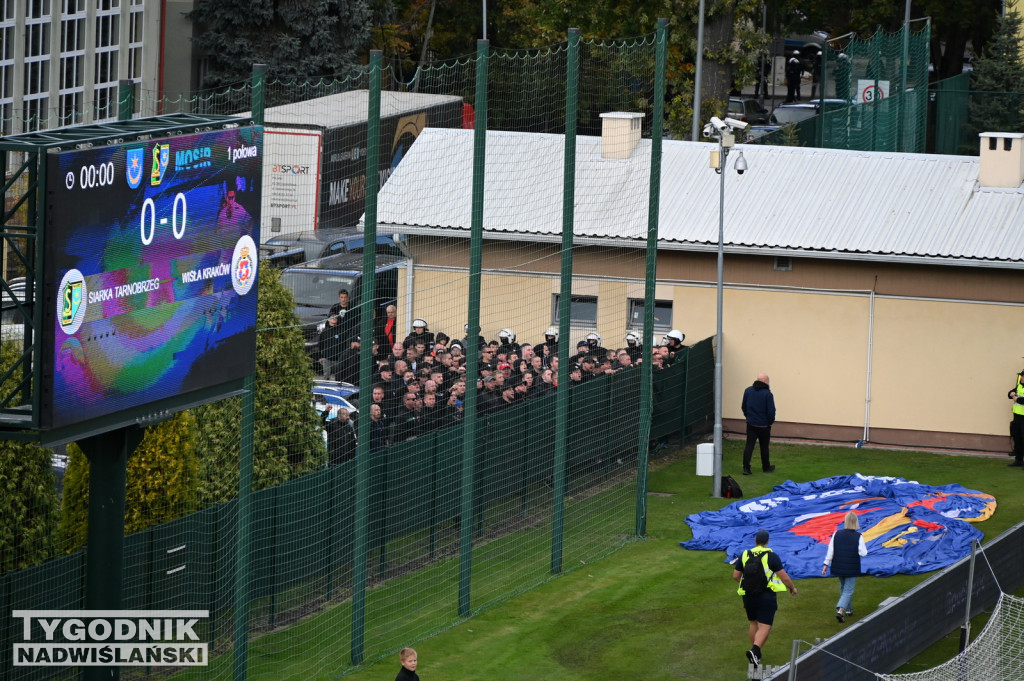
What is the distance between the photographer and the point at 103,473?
11.7m

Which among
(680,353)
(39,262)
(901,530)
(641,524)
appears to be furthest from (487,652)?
(680,353)

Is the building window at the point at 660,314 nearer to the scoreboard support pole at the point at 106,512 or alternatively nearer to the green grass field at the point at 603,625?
the green grass field at the point at 603,625

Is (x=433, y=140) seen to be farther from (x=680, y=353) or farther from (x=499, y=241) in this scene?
(x=680, y=353)

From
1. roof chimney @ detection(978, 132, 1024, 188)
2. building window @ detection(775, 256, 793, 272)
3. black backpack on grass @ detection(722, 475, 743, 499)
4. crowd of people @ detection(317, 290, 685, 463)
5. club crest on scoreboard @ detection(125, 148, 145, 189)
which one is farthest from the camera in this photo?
roof chimney @ detection(978, 132, 1024, 188)

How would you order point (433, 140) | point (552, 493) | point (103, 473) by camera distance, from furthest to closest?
point (552, 493) → point (433, 140) → point (103, 473)

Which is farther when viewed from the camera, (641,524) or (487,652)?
(641,524)

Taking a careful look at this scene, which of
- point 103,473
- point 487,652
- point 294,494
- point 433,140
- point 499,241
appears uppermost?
point 433,140

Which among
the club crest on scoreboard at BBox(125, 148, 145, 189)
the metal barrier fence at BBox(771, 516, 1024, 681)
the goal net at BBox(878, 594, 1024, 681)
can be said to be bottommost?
the goal net at BBox(878, 594, 1024, 681)

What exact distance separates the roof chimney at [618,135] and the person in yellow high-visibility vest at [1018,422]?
22.5ft

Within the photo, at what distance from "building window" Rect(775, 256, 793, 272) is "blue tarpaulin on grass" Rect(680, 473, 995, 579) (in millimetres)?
4445

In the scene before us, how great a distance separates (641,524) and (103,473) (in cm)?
1037

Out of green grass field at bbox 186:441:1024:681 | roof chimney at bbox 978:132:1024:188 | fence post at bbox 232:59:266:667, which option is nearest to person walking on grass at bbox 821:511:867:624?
green grass field at bbox 186:441:1024:681

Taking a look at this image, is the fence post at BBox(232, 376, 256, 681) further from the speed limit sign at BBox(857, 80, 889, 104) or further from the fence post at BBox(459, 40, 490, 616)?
the speed limit sign at BBox(857, 80, 889, 104)

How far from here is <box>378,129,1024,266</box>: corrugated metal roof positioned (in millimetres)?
23128
